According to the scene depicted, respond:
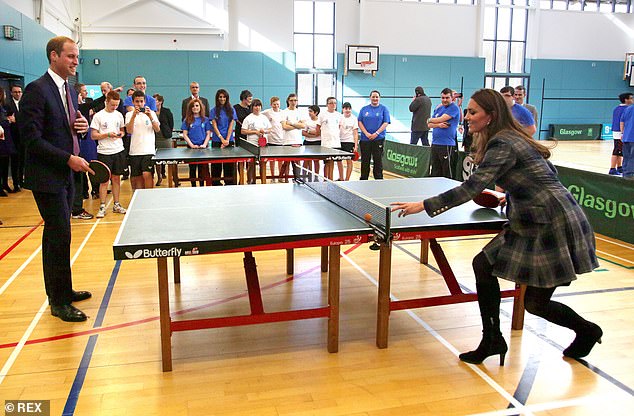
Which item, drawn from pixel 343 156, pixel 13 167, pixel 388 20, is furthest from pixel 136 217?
pixel 388 20

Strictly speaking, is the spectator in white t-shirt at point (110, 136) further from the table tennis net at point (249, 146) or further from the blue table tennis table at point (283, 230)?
the blue table tennis table at point (283, 230)

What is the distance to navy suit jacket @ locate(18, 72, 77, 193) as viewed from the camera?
3.62 meters

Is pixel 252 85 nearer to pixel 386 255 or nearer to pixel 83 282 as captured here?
pixel 83 282

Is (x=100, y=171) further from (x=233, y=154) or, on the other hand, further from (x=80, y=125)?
(x=233, y=154)

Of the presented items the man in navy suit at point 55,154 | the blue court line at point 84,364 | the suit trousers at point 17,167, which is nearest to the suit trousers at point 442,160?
the blue court line at point 84,364

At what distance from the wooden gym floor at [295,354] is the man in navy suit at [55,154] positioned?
289 millimetres

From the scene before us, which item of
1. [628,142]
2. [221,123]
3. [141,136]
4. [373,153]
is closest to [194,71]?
[221,123]

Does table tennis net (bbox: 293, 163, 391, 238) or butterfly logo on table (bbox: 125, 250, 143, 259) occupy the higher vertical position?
table tennis net (bbox: 293, 163, 391, 238)

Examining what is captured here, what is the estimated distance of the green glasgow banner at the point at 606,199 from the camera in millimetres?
6211

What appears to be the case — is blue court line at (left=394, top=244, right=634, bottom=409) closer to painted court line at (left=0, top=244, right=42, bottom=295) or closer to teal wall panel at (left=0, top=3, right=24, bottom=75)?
painted court line at (left=0, top=244, right=42, bottom=295)

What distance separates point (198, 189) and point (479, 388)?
274 cm

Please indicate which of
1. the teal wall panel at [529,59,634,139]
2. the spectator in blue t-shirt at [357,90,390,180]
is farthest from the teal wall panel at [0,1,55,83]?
the teal wall panel at [529,59,634,139]

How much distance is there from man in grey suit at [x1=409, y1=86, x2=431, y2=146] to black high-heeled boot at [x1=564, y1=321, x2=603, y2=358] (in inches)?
344

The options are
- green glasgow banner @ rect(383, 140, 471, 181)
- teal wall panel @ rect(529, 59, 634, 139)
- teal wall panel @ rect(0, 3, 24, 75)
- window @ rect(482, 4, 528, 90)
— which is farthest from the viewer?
teal wall panel @ rect(529, 59, 634, 139)
